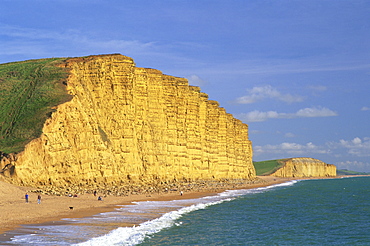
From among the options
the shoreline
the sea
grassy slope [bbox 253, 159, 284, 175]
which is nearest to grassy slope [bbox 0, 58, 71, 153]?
the shoreline

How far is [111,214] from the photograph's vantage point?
3195 cm

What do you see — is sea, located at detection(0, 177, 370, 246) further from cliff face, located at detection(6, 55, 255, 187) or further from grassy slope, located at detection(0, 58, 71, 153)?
grassy slope, located at detection(0, 58, 71, 153)

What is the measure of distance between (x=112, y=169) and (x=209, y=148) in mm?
34808

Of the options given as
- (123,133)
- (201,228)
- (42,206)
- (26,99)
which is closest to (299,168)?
(123,133)

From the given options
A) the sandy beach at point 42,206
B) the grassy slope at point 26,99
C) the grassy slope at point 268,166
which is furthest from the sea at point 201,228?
the grassy slope at point 268,166

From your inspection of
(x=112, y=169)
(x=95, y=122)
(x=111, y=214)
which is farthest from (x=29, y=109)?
(x=111, y=214)

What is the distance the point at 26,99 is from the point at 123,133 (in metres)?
12.9

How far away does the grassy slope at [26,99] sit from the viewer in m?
45.1

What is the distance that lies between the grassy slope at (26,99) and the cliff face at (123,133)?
1387mm

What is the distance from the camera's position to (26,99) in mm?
→ 54281

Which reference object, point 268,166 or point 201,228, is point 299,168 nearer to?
point 268,166

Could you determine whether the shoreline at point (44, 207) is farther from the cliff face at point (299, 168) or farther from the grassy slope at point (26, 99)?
the cliff face at point (299, 168)

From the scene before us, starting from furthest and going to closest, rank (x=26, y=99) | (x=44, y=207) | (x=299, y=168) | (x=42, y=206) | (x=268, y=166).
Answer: (x=268, y=166) → (x=299, y=168) → (x=26, y=99) → (x=42, y=206) → (x=44, y=207)

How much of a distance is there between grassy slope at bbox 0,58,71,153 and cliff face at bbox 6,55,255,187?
1387 millimetres
